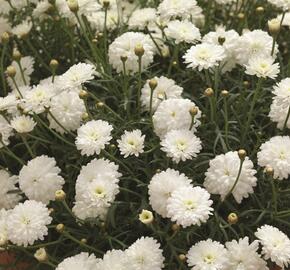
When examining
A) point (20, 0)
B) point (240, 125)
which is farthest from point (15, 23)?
point (240, 125)

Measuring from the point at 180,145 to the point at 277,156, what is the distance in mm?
163

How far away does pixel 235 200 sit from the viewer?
955 mm

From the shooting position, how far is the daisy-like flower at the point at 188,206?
0.83m

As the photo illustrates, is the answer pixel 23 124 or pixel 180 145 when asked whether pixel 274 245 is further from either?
pixel 23 124

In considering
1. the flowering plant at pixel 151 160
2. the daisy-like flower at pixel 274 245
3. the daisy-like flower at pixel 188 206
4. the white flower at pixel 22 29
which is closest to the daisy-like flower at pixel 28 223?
the flowering plant at pixel 151 160

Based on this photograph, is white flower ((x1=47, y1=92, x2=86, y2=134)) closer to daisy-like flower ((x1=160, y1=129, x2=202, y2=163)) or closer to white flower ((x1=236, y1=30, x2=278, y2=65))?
daisy-like flower ((x1=160, y1=129, x2=202, y2=163))

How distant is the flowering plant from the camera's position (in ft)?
2.85

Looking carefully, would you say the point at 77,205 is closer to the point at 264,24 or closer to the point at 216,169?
the point at 216,169

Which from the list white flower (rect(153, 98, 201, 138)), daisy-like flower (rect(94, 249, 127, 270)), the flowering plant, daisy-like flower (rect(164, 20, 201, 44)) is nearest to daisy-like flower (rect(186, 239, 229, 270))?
the flowering plant

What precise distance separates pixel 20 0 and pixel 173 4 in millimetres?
395

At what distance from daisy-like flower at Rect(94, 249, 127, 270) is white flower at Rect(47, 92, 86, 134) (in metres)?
0.27

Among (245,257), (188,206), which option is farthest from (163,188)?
(245,257)

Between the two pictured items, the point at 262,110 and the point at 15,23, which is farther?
the point at 15,23

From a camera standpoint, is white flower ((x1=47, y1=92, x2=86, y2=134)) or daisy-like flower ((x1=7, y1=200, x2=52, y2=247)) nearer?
daisy-like flower ((x1=7, y1=200, x2=52, y2=247))
